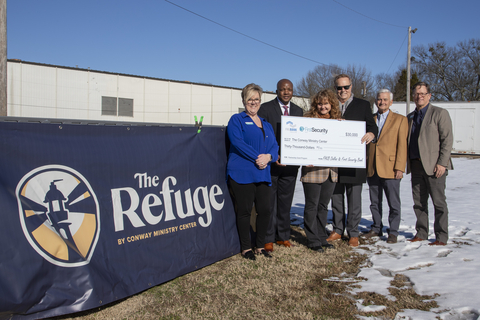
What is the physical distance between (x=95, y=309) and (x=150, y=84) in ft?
99.1

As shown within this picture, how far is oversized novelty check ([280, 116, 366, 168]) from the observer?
13.1ft

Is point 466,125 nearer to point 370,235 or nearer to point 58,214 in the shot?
point 370,235

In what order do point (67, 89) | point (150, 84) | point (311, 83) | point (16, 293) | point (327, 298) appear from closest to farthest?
point (16, 293), point (327, 298), point (67, 89), point (150, 84), point (311, 83)

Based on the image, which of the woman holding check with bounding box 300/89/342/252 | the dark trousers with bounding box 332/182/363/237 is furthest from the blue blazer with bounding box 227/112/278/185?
the dark trousers with bounding box 332/182/363/237

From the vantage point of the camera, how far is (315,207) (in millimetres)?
4172

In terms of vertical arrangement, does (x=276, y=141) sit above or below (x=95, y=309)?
above

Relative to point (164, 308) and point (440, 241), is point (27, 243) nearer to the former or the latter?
point (164, 308)

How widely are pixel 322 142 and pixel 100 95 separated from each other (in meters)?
28.4

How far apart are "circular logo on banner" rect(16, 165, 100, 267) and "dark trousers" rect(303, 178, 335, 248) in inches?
96.8

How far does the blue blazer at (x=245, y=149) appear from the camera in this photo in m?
3.65

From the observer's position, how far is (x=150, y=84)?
1219 inches

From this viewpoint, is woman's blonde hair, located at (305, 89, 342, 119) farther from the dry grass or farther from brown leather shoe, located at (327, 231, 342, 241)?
the dry grass

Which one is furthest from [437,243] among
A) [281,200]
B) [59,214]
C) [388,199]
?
[59,214]

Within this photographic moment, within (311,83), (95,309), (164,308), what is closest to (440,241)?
(164,308)
